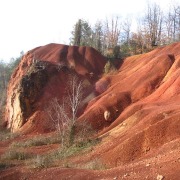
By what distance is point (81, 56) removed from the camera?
48906 millimetres

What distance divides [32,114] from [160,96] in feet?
50.4

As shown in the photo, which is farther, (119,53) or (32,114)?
(119,53)

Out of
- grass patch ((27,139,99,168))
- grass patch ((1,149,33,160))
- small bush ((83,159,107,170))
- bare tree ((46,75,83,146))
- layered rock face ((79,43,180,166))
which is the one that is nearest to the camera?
small bush ((83,159,107,170))

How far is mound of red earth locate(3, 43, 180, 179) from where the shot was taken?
1427 cm

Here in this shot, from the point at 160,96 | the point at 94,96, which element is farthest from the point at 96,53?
the point at 160,96

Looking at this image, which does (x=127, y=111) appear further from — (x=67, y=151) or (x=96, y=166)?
(x=96, y=166)

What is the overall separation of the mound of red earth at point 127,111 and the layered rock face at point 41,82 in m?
0.12

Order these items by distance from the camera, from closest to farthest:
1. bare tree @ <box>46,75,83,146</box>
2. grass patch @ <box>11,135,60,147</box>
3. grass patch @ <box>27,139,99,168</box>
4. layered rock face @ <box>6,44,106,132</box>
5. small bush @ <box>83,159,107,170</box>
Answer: small bush @ <box>83,159,107,170</box> < grass patch @ <box>27,139,99,168</box> < bare tree @ <box>46,75,83,146</box> < grass patch @ <box>11,135,60,147</box> < layered rock face @ <box>6,44,106,132</box>

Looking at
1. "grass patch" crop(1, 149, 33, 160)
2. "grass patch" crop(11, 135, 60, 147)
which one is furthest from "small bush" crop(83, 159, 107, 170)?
"grass patch" crop(11, 135, 60, 147)

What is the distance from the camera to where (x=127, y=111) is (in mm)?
28750

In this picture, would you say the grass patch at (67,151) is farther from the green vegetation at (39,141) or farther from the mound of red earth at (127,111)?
the green vegetation at (39,141)

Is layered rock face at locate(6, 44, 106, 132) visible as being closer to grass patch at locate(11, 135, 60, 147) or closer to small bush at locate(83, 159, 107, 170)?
grass patch at locate(11, 135, 60, 147)

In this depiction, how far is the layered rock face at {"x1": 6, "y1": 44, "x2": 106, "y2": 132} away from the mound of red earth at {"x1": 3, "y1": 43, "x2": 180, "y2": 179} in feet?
0.39

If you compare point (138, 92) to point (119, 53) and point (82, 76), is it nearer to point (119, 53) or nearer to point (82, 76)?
point (82, 76)
